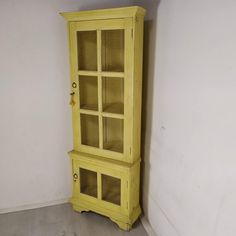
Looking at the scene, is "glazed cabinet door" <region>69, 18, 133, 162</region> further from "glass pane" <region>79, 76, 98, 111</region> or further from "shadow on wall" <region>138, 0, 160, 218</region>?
"shadow on wall" <region>138, 0, 160, 218</region>

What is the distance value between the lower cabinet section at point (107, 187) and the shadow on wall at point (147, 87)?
90 mm

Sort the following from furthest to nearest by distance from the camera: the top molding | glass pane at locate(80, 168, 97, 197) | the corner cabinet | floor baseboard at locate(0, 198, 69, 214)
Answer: floor baseboard at locate(0, 198, 69, 214)
glass pane at locate(80, 168, 97, 197)
the corner cabinet
the top molding

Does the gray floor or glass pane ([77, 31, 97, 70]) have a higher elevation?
glass pane ([77, 31, 97, 70])

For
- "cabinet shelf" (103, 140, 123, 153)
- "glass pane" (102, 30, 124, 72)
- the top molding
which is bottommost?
"cabinet shelf" (103, 140, 123, 153)

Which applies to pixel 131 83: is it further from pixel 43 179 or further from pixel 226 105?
pixel 43 179

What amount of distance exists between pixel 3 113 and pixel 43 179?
2.29 feet

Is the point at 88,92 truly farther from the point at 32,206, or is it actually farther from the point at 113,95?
the point at 32,206

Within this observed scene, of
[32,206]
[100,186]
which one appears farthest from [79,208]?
[32,206]

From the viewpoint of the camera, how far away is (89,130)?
6.73 feet

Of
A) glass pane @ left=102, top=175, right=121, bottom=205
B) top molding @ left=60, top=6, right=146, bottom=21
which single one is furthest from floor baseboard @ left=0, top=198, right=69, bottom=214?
top molding @ left=60, top=6, right=146, bottom=21

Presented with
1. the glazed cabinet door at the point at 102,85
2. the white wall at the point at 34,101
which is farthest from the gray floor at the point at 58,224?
the glazed cabinet door at the point at 102,85

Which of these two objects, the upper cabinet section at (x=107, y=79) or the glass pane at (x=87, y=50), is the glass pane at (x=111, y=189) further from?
the glass pane at (x=87, y=50)

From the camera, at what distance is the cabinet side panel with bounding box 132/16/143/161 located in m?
1.70

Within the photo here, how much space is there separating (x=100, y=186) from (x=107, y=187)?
68 mm
